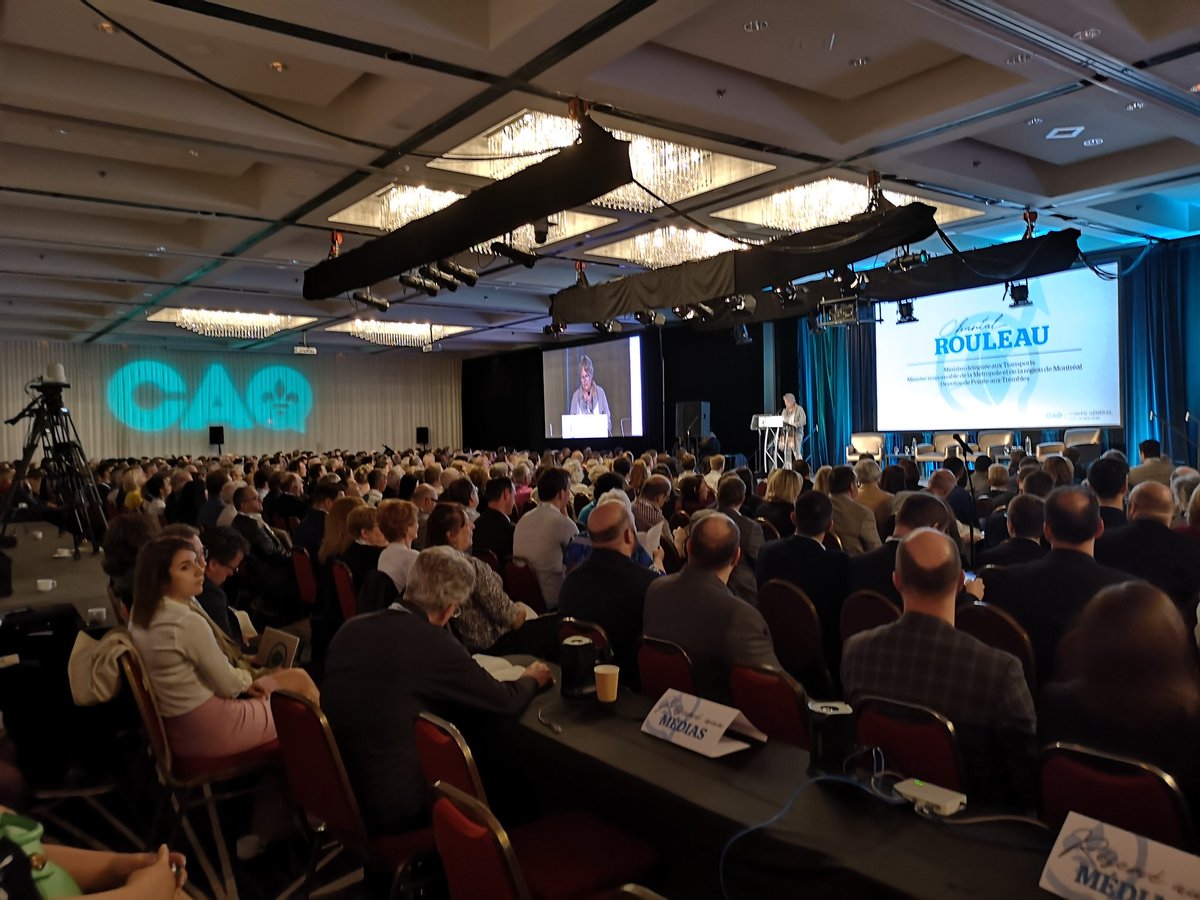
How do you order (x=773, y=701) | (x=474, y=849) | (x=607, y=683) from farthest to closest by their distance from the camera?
1. (x=773, y=701)
2. (x=607, y=683)
3. (x=474, y=849)

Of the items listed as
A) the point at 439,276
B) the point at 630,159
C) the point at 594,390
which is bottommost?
the point at 594,390

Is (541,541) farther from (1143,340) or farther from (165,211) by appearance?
(1143,340)

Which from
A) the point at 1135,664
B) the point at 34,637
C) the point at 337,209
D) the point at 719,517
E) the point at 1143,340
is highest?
the point at 337,209

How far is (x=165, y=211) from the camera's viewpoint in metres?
Result: 7.75

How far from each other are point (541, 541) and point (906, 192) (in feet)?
16.6

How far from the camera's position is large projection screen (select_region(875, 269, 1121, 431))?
11.6 metres

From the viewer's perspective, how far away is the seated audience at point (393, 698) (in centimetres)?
241

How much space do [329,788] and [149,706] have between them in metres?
0.85

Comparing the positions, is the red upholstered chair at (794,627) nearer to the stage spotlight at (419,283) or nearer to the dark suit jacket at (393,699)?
the dark suit jacket at (393,699)

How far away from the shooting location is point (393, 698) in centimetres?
240

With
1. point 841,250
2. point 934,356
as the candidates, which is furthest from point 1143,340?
point 841,250

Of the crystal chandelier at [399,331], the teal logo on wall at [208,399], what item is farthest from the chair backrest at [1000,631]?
the teal logo on wall at [208,399]

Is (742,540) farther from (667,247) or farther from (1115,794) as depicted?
(667,247)

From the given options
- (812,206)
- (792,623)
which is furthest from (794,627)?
(812,206)
